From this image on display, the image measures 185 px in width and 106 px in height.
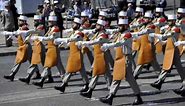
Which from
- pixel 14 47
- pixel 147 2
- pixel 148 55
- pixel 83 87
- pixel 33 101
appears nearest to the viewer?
pixel 33 101

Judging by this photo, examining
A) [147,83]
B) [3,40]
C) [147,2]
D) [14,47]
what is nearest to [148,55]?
[147,83]

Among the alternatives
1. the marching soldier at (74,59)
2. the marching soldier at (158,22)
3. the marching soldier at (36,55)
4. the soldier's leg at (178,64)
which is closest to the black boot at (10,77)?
the marching soldier at (36,55)

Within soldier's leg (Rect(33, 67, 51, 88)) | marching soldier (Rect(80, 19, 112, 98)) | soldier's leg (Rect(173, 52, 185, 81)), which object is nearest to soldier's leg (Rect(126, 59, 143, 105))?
marching soldier (Rect(80, 19, 112, 98))

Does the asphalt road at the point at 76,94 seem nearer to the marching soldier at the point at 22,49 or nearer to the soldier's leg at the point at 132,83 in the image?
the soldier's leg at the point at 132,83

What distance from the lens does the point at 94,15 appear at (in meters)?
30.4

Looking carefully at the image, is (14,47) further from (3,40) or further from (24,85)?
(24,85)

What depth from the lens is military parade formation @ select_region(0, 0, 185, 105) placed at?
1278cm

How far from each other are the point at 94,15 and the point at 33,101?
56.4 ft

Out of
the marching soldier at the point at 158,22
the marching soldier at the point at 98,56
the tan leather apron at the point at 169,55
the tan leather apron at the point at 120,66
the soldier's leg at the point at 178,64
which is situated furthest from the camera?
the marching soldier at the point at 158,22

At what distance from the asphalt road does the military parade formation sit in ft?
0.67

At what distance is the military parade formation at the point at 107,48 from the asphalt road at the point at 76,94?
203 millimetres

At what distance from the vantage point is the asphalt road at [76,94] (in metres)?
13.2

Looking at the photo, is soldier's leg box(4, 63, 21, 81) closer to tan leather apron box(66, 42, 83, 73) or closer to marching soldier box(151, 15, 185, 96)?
tan leather apron box(66, 42, 83, 73)

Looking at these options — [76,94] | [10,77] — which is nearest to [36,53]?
[10,77]
